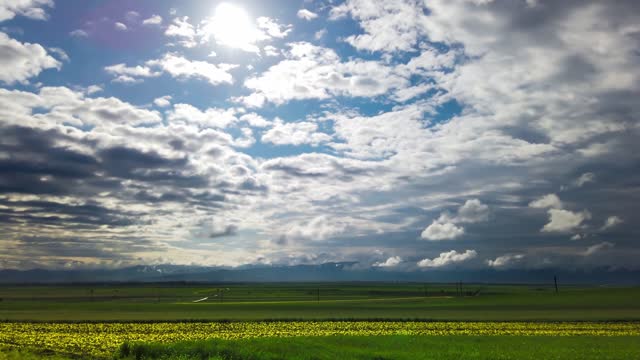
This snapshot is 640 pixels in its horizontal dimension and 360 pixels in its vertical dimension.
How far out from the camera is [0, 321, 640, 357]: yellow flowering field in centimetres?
6338

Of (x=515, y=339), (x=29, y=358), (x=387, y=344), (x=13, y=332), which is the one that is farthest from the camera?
(x=13, y=332)

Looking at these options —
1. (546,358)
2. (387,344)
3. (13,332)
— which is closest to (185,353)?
(387,344)

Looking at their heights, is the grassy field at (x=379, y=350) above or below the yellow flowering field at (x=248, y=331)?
above

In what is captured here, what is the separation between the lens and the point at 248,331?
77.0 meters

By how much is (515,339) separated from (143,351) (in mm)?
41599

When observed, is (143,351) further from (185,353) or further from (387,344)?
(387,344)

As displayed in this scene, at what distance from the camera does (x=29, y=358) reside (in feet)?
137

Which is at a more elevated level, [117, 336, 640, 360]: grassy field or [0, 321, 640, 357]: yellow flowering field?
[117, 336, 640, 360]: grassy field

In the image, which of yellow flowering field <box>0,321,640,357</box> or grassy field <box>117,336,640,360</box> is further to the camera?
yellow flowering field <box>0,321,640,357</box>

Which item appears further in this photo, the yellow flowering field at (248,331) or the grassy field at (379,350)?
the yellow flowering field at (248,331)

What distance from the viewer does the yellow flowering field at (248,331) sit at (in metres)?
63.4

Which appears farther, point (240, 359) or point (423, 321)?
point (423, 321)

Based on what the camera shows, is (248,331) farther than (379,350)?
Yes

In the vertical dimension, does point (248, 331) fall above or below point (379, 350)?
below
